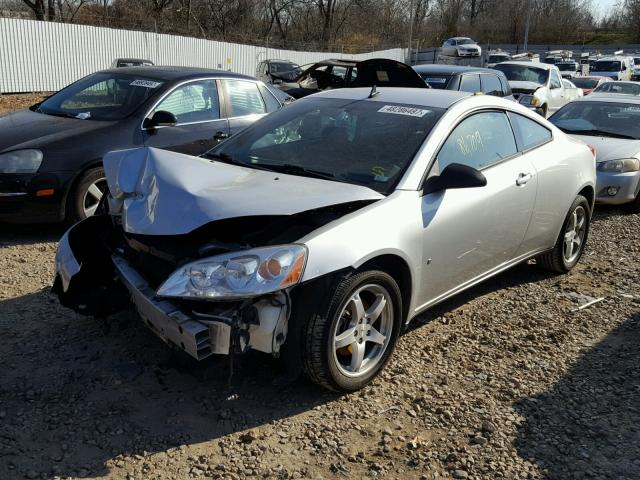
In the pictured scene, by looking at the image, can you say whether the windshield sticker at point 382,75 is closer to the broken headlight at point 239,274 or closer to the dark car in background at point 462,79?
the dark car in background at point 462,79

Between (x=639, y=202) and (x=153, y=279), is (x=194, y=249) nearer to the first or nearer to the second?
(x=153, y=279)

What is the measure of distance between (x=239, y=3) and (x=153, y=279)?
43.1 m

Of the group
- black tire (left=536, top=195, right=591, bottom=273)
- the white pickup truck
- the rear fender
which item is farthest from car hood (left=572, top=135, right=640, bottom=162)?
the white pickup truck

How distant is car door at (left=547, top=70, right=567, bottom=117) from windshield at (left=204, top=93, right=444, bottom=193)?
1388 cm

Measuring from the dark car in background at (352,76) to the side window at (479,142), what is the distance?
3772mm

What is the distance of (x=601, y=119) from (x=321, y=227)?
774 cm

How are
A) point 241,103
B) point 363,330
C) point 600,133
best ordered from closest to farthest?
point 363,330 < point 241,103 < point 600,133

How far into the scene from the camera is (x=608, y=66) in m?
31.0

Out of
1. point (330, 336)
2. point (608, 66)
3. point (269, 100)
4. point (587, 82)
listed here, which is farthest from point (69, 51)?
point (608, 66)

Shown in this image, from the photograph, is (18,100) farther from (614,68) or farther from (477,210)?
(614,68)

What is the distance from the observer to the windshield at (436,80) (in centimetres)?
1098

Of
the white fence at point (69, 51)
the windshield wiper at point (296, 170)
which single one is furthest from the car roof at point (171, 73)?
the white fence at point (69, 51)

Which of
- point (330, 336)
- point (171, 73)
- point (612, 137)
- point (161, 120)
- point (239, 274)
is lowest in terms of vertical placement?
point (330, 336)

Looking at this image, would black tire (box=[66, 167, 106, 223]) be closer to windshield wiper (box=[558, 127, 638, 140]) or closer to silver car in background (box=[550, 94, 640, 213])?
silver car in background (box=[550, 94, 640, 213])
